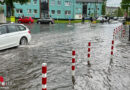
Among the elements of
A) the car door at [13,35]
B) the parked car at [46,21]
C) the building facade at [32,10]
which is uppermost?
the building facade at [32,10]

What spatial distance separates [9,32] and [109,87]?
25.1 feet

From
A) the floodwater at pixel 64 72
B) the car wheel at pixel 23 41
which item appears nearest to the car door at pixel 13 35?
the car wheel at pixel 23 41

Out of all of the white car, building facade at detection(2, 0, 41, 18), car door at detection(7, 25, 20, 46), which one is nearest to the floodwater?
the white car

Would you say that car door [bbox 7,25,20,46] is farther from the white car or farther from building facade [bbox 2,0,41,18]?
building facade [bbox 2,0,41,18]

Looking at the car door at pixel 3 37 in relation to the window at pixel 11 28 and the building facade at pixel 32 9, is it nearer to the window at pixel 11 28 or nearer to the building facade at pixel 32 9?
the window at pixel 11 28

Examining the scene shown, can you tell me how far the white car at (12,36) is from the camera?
10672 mm

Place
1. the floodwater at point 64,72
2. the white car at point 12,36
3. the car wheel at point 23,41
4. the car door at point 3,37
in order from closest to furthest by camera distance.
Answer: the floodwater at point 64,72, the car door at point 3,37, the white car at point 12,36, the car wheel at point 23,41

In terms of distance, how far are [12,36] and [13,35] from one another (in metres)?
0.12

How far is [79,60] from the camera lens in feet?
29.2

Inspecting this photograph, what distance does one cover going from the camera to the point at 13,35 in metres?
11.3

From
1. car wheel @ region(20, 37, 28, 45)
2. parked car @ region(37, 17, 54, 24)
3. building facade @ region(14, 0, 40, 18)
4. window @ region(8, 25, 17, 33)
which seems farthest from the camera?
building facade @ region(14, 0, 40, 18)

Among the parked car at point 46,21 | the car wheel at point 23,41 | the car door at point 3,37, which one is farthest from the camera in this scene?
the parked car at point 46,21

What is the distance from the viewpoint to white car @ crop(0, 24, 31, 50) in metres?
10.7

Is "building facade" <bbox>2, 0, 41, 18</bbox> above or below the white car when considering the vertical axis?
above
